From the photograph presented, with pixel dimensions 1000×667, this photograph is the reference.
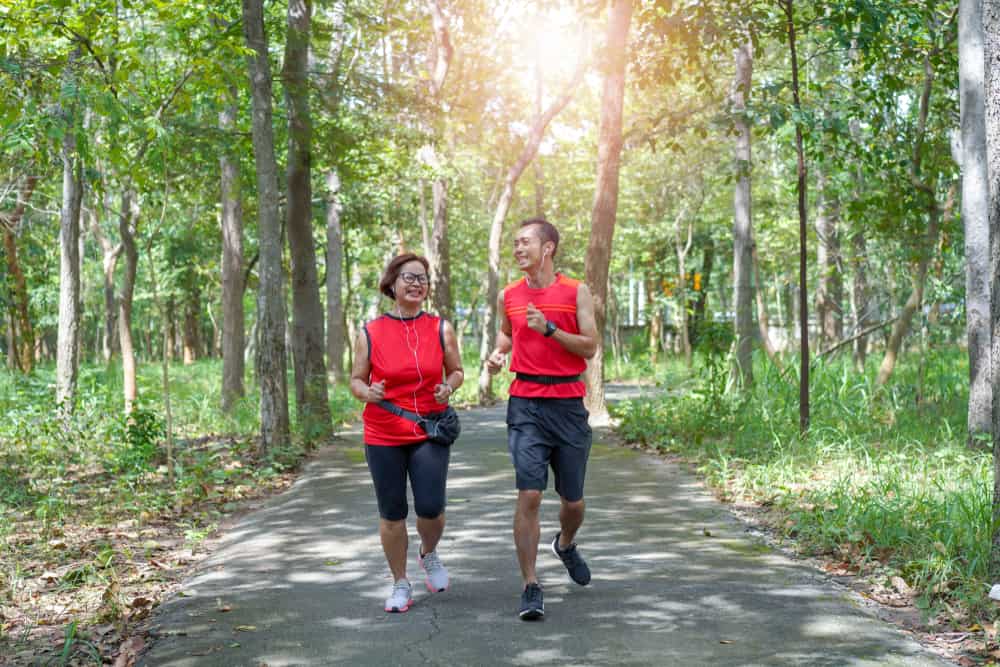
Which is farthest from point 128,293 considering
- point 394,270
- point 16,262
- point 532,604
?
point 532,604

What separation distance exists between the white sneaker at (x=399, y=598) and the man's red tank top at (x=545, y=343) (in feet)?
3.97

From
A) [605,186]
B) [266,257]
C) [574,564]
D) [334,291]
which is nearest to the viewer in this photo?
[574,564]

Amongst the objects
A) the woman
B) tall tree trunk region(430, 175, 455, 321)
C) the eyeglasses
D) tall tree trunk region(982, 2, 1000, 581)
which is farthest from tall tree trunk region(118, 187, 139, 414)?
tall tree trunk region(982, 2, 1000, 581)

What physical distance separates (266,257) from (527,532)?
24.8ft

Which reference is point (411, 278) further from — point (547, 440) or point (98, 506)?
point (98, 506)

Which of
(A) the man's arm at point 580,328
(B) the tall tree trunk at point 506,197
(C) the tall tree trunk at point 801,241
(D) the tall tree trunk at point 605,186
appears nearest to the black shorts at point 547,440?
(A) the man's arm at point 580,328

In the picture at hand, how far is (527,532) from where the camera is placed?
5.52 meters

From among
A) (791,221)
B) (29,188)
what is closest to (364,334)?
(29,188)

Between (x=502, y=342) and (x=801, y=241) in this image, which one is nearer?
(x=502, y=342)

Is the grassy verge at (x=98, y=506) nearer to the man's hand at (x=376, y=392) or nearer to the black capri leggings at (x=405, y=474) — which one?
the black capri leggings at (x=405, y=474)

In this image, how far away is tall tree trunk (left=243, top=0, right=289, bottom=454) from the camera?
1212 cm

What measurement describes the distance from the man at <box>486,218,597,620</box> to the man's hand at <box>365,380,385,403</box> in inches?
24.6

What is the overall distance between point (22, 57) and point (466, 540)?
21.9 feet

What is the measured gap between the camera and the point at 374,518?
8.60 meters
